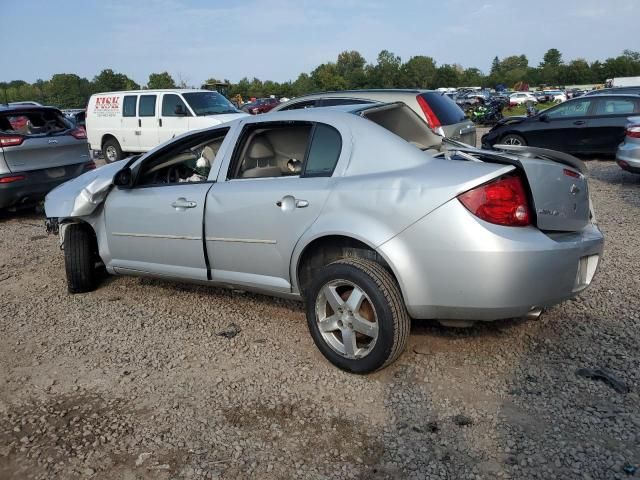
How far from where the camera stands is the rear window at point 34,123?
7920mm

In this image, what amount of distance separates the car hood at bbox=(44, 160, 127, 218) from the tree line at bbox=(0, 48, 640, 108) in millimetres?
67065

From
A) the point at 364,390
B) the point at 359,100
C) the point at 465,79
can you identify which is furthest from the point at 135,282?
the point at 465,79

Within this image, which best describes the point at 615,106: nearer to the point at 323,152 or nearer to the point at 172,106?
the point at 172,106

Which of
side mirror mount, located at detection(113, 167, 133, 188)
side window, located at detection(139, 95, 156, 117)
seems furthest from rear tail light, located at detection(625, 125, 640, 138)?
side window, located at detection(139, 95, 156, 117)

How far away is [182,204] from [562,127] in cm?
1050

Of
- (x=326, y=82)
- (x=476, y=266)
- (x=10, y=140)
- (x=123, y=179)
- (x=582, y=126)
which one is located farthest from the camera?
(x=326, y=82)

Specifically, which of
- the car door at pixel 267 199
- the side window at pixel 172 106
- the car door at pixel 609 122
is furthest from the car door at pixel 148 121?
the car door at pixel 267 199

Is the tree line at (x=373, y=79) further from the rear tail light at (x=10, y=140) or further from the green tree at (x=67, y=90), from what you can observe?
the rear tail light at (x=10, y=140)

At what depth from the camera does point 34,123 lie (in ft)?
27.6

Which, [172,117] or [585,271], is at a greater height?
[172,117]

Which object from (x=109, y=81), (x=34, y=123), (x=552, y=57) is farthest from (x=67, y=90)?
(x=552, y=57)

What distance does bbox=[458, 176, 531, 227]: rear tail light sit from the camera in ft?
9.59

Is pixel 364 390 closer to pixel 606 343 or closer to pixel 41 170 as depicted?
pixel 606 343

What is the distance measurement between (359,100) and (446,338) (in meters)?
5.27
